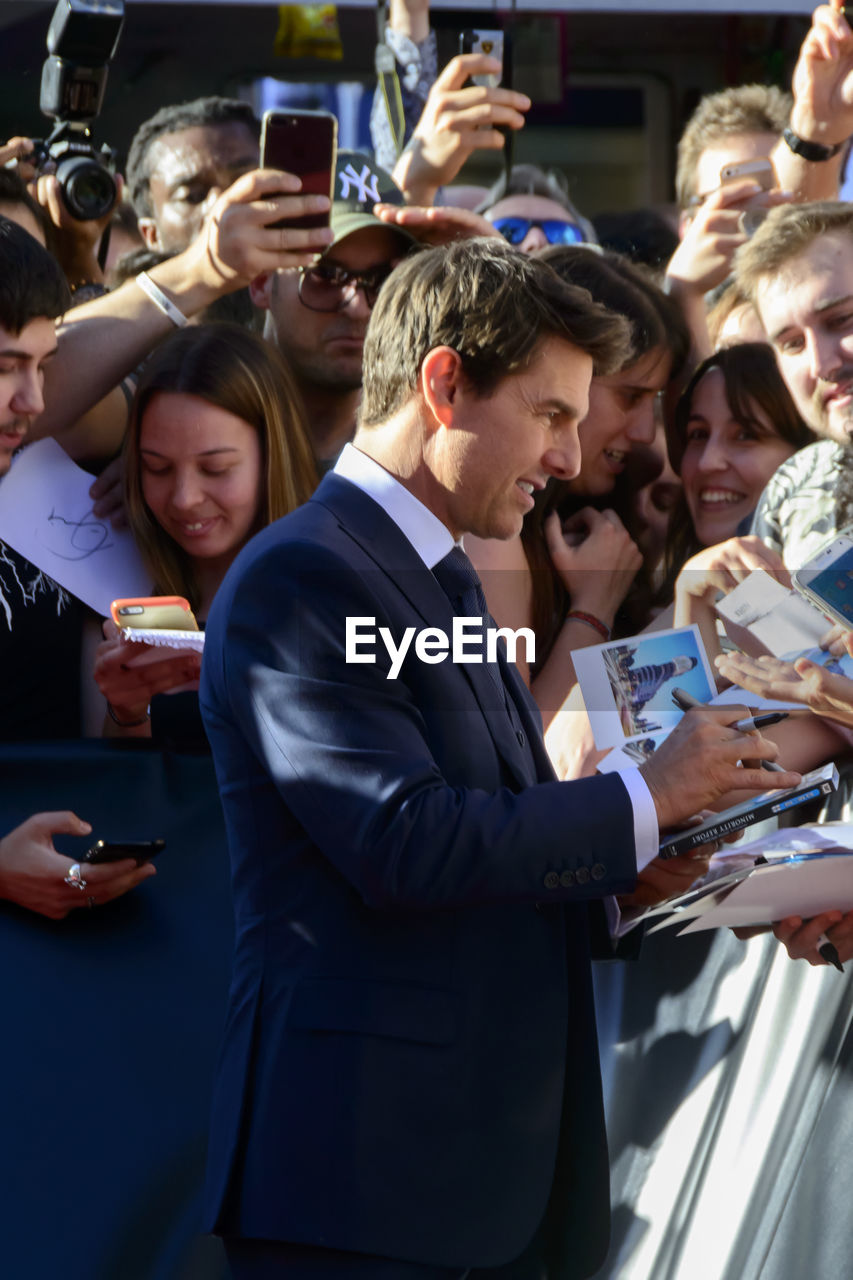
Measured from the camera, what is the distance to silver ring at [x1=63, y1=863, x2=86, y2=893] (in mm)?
2268

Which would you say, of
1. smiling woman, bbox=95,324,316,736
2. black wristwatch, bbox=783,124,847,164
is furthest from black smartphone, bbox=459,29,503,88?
smiling woman, bbox=95,324,316,736

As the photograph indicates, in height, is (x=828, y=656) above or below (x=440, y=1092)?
above

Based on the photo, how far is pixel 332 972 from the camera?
1.55 metres

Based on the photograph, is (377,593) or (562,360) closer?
(377,593)

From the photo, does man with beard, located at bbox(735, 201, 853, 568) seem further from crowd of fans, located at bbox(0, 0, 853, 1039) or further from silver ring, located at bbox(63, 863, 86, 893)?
silver ring, located at bbox(63, 863, 86, 893)

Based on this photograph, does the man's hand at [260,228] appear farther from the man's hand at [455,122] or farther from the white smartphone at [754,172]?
the white smartphone at [754,172]

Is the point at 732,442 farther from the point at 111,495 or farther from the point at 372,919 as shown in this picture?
the point at 372,919

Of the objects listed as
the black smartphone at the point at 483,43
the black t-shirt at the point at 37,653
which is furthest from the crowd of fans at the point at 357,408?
the black smartphone at the point at 483,43

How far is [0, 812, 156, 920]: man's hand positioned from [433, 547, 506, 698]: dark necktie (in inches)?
33.2

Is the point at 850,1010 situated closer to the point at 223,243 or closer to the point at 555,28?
the point at 223,243

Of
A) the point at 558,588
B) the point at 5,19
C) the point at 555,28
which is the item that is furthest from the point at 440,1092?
the point at 555,28

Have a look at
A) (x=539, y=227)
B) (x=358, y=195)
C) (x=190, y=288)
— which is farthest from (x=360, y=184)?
(x=539, y=227)

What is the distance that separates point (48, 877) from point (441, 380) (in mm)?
1076

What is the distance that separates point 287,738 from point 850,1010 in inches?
44.1
